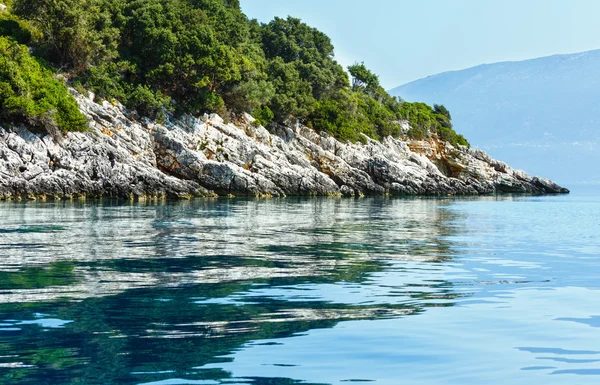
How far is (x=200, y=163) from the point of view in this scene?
6106 centimetres

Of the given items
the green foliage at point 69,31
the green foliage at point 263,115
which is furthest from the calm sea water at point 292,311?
the green foliage at point 263,115

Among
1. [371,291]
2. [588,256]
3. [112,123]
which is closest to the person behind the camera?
[371,291]

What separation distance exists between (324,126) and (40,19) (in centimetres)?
3584

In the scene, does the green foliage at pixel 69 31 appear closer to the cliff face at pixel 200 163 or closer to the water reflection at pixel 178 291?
the cliff face at pixel 200 163

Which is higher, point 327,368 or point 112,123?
point 112,123

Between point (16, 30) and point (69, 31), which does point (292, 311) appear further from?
point (16, 30)

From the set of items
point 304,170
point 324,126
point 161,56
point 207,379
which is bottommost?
point 207,379

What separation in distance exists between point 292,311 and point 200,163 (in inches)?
2005

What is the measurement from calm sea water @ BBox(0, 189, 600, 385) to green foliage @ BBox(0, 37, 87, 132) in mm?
31153

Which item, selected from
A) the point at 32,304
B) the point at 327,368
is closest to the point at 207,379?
the point at 327,368

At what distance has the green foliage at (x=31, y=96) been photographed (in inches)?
2041

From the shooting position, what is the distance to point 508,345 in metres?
9.01

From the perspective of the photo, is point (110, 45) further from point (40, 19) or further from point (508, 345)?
point (508, 345)

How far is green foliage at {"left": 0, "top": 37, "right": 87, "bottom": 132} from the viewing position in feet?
170
